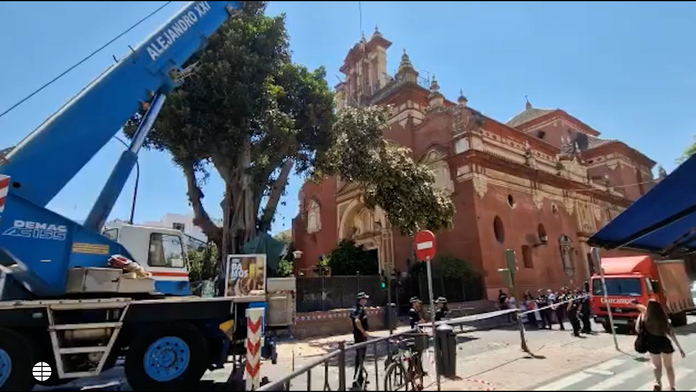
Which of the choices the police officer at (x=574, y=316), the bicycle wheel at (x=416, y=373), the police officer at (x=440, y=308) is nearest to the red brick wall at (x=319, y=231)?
the police officer at (x=440, y=308)

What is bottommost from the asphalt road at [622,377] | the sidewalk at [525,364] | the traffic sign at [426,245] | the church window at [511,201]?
the asphalt road at [622,377]

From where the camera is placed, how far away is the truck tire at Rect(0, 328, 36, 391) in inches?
259

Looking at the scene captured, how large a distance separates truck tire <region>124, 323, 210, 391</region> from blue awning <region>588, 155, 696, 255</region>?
27.6ft

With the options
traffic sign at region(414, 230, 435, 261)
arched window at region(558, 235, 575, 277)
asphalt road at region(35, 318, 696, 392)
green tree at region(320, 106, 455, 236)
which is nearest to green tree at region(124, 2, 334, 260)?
green tree at region(320, 106, 455, 236)

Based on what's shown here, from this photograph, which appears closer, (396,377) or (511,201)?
(396,377)

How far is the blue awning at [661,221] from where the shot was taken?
7531mm

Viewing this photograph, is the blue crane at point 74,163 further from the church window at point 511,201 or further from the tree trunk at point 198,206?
the church window at point 511,201

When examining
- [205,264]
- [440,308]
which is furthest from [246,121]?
[440,308]

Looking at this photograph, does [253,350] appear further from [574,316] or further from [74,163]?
[574,316]

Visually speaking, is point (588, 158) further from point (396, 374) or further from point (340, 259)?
point (396, 374)

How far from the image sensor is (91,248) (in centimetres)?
771

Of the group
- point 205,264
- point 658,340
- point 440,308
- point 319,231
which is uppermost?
point 319,231

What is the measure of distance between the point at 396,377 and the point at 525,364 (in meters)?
3.77

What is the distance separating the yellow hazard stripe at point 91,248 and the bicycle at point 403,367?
551cm
